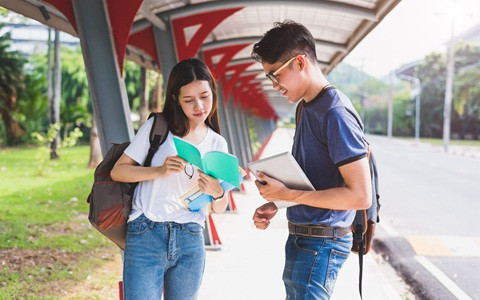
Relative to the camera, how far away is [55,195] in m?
12.1

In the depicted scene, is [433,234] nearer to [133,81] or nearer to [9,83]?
[9,83]

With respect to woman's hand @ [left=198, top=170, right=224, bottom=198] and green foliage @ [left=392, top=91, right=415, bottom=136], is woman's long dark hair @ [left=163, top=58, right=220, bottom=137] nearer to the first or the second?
woman's hand @ [left=198, top=170, right=224, bottom=198]

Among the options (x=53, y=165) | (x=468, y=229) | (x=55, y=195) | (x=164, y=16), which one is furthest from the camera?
(x=53, y=165)

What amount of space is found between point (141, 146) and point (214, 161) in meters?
0.44

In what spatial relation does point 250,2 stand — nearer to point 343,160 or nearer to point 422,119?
point 343,160

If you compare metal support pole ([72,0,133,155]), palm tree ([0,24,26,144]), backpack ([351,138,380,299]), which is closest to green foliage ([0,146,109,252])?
metal support pole ([72,0,133,155])

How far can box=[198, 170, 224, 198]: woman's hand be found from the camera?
8.05 ft

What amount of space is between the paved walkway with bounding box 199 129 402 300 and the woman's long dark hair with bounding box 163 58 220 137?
2868 millimetres

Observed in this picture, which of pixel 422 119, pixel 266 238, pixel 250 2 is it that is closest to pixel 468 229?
pixel 266 238

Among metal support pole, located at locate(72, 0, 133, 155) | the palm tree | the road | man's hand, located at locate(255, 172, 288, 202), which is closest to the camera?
man's hand, located at locate(255, 172, 288, 202)

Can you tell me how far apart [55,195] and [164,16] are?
6.78 metres

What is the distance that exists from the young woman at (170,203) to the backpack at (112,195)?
0.03 meters

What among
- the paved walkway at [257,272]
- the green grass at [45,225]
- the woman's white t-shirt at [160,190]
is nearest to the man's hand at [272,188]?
the woman's white t-shirt at [160,190]

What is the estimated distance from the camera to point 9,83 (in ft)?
86.2
